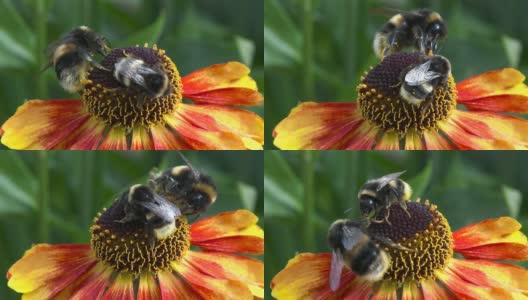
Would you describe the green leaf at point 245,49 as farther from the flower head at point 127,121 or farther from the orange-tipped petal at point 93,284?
the orange-tipped petal at point 93,284

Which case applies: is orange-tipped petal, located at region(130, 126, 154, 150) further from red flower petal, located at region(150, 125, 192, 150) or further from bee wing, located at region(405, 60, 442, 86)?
bee wing, located at region(405, 60, 442, 86)

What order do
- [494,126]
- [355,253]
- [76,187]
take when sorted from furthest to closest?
[76,187]
[494,126]
[355,253]

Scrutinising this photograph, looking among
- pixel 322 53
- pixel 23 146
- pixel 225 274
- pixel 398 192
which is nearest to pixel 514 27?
pixel 322 53

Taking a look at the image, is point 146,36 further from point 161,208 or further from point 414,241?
point 414,241

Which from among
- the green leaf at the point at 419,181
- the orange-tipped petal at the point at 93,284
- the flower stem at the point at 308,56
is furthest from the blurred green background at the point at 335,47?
the orange-tipped petal at the point at 93,284

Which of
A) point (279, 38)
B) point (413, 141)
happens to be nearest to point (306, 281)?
point (413, 141)

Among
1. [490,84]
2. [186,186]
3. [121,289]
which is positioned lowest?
[121,289]

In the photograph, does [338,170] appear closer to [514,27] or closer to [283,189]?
[283,189]
